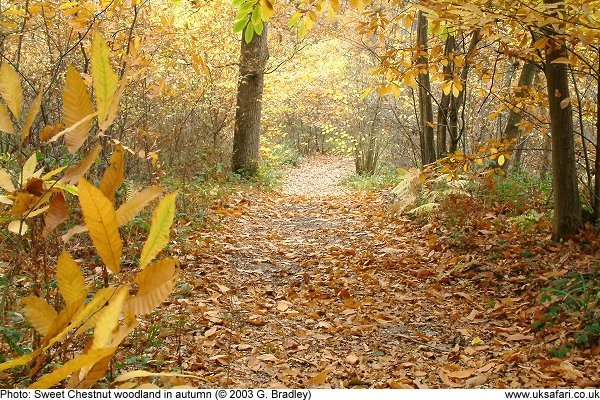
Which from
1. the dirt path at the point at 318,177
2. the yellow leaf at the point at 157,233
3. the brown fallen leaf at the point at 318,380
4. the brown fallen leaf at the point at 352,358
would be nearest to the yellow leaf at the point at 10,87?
the yellow leaf at the point at 157,233

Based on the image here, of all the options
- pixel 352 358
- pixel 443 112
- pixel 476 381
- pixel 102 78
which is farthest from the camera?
pixel 443 112

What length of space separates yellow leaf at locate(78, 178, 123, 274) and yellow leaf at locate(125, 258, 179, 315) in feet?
0.12

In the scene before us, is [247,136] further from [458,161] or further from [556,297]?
[556,297]

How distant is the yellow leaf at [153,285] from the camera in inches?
24.3

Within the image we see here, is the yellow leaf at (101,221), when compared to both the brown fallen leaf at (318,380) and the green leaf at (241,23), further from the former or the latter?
the brown fallen leaf at (318,380)

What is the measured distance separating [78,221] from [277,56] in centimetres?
1354

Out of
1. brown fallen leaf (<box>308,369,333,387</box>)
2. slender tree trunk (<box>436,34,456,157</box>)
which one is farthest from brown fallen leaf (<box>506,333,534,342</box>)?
slender tree trunk (<box>436,34,456,157</box>)

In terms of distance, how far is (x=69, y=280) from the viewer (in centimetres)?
65

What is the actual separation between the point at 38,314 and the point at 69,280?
66 mm

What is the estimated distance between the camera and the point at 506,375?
11.1ft

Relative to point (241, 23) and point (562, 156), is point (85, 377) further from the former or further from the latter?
point (562, 156)

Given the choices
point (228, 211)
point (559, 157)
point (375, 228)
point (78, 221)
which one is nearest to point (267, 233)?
point (228, 211)
